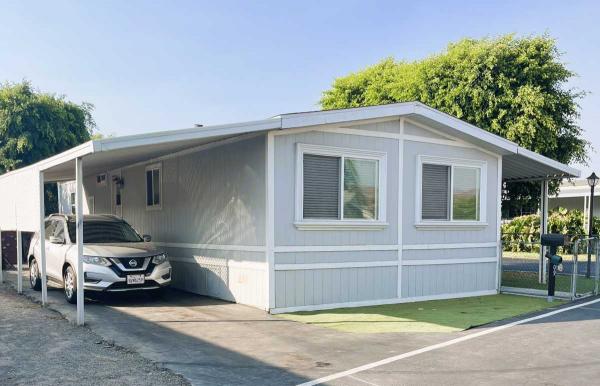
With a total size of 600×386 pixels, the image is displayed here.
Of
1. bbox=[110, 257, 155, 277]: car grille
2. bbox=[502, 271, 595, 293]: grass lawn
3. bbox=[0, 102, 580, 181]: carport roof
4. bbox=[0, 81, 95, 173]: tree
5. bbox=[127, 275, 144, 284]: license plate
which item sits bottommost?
bbox=[502, 271, 595, 293]: grass lawn

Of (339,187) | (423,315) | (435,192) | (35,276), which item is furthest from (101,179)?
(423,315)

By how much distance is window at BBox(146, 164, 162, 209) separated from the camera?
43.1ft

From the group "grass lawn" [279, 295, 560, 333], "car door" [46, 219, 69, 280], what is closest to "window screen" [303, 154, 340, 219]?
"grass lawn" [279, 295, 560, 333]

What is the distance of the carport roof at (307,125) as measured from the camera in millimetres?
7793

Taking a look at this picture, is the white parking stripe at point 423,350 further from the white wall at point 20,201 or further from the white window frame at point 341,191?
the white wall at point 20,201

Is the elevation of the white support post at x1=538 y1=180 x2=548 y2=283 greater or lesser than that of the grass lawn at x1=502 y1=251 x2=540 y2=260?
greater

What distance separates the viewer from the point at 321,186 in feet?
32.7

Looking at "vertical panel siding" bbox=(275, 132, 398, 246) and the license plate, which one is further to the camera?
the license plate

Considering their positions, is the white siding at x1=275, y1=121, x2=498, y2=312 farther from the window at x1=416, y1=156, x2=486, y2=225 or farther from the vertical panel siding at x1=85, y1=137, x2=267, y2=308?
the vertical panel siding at x1=85, y1=137, x2=267, y2=308

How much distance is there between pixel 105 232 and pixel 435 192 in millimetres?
7273

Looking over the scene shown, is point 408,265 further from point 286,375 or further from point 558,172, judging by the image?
point 286,375

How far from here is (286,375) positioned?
5691 millimetres

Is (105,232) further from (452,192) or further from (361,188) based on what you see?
(452,192)

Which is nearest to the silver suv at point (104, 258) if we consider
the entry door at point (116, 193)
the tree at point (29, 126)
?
the entry door at point (116, 193)
